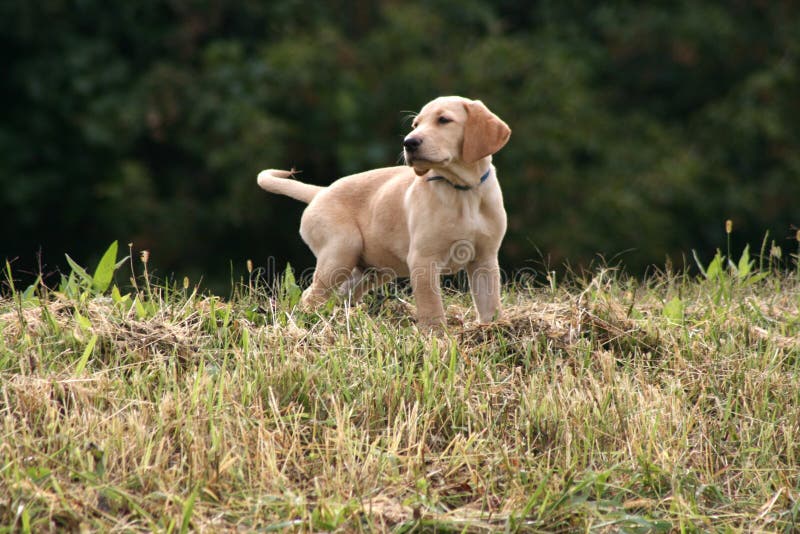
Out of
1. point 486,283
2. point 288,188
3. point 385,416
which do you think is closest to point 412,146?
point 486,283

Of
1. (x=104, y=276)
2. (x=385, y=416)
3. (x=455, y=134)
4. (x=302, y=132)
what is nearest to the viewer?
(x=385, y=416)

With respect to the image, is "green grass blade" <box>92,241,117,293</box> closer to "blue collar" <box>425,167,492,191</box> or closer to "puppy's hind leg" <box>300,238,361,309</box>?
"puppy's hind leg" <box>300,238,361,309</box>

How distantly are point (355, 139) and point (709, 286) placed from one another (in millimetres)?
6648

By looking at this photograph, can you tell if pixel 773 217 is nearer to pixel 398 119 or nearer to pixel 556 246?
pixel 556 246

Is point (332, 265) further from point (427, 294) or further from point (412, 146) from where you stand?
point (412, 146)

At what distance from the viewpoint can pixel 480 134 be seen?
15.8 ft

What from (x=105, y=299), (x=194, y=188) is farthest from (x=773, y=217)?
(x=105, y=299)

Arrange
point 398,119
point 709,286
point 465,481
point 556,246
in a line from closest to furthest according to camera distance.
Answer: point 465,481 → point 709,286 → point 556,246 → point 398,119

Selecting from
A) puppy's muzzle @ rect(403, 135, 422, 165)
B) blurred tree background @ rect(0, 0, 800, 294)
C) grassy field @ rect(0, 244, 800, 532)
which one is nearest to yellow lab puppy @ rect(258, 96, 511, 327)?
puppy's muzzle @ rect(403, 135, 422, 165)

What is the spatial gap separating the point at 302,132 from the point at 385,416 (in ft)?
27.5

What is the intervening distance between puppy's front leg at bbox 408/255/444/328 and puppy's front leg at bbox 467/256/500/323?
251 millimetres

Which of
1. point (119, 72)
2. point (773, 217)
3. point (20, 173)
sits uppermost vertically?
point (119, 72)

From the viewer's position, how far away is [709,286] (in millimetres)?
5727

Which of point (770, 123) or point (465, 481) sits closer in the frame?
point (465, 481)
